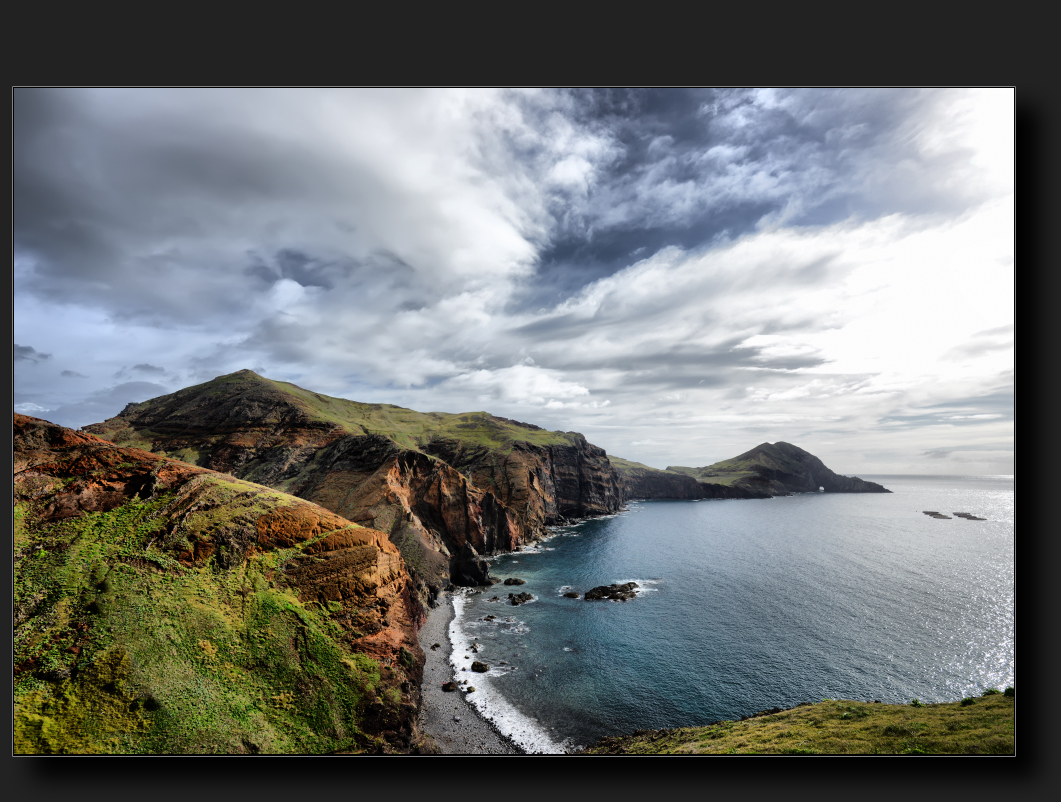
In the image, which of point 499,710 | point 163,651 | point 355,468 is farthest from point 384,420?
point 163,651

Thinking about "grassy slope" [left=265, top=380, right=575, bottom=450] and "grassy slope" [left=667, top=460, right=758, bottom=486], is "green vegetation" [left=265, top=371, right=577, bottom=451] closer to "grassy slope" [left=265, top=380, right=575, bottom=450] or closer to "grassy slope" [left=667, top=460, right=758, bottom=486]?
"grassy slope" [left=265, top=380, right=575, bottom=450]

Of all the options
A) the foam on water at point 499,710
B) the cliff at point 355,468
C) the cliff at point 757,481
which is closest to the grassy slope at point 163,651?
the foam on water at point 499,710

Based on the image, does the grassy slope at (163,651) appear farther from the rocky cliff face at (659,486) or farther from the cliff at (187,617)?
the rocky cliff face at (659,486)

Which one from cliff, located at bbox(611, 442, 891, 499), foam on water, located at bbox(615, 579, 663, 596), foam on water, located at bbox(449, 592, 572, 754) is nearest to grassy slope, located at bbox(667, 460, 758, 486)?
cliff, located at bbox(611, 442, 891, 499)

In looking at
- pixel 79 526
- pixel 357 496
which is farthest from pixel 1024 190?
pixel 357 496

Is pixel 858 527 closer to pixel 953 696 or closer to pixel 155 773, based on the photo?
pixel 953 696

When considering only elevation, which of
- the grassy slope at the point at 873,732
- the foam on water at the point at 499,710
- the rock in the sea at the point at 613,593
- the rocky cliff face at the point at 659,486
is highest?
the grassy slope at the point at 873,732
